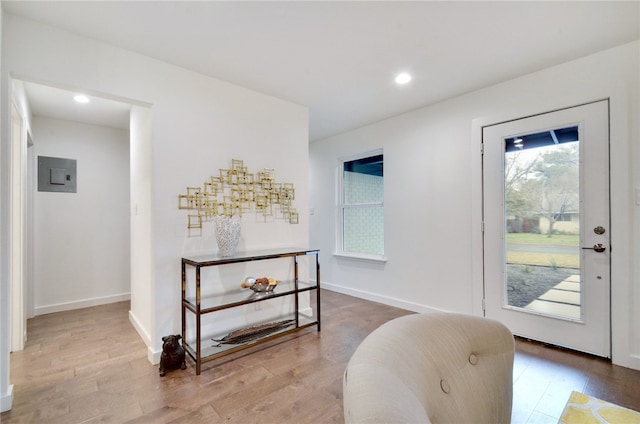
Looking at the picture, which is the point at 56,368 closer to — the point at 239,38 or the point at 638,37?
the point at 239,38

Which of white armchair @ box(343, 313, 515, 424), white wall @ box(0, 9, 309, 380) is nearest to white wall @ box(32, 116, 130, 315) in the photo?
white wall @ box(0, 9, 309, 380)

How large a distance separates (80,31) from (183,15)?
79 cm

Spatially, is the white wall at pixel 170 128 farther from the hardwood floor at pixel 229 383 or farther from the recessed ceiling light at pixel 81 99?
the recessed ceiling light at pixel 81 99

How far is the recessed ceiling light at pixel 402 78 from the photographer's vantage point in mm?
2748

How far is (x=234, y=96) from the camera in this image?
2.91 metres

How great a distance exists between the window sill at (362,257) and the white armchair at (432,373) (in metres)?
3.03

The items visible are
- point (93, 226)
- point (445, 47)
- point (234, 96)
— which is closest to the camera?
point (445, 47)

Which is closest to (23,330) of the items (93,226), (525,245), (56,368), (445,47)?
(56,368)

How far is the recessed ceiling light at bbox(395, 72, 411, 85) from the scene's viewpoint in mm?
2748

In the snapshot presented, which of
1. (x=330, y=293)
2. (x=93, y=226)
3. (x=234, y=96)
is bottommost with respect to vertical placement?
(x=330, y=293)

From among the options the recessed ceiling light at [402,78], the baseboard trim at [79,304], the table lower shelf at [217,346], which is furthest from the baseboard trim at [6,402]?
the recessed ceiling light at [402,78]

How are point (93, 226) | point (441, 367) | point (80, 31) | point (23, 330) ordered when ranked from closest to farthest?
→ point (441, 367)
point (80, 31)
point (23, 330)
point (93, 226)

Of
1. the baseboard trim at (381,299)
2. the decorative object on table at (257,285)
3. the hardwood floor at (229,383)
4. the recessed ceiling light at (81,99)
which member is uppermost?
the recessed ceiling light at (81,99)

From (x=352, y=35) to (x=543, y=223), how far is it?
227cm
